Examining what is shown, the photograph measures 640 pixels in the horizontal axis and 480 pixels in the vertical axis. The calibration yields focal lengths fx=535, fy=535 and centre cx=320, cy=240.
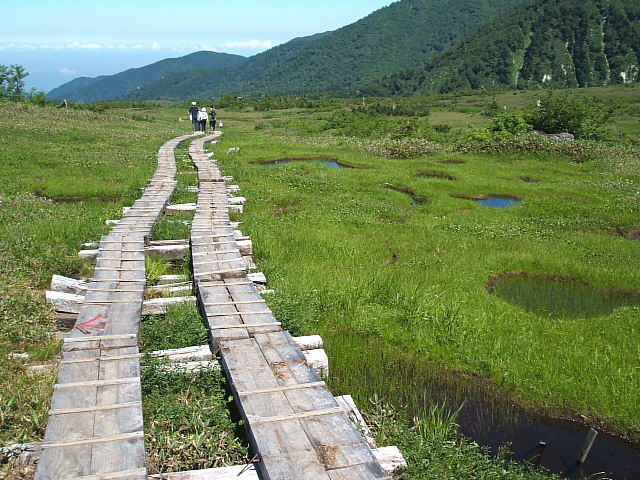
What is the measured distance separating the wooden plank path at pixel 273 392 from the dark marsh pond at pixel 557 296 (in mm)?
5714

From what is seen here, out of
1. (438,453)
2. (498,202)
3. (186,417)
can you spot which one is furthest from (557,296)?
(498,202)

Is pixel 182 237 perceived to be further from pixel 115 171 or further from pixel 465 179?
pixel 465 179

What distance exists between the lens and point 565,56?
185125 millimetres

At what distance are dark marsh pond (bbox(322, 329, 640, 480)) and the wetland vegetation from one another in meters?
0.06

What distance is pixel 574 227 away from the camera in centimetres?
1603

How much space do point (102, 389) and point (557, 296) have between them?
919cm

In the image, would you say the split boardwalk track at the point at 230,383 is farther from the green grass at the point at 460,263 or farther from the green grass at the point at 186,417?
the green grass at the point at 460,263

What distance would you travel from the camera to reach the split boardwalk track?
4.36 m

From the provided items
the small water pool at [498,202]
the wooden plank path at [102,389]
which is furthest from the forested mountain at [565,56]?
the wooden plank path at [102,389]

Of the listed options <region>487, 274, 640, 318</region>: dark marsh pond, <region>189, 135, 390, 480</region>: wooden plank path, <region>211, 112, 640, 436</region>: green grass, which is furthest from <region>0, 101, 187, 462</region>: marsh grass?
<region>487, 274, 640, 318</region>: dark marsh pond

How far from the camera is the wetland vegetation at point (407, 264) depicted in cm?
689

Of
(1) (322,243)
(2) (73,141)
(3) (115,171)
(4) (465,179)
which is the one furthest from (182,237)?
(2) (73,141)

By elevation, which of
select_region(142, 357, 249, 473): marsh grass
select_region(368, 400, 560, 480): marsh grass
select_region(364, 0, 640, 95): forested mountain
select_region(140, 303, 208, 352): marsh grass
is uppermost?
select_region(364, 0, 640, 95): forested mountain

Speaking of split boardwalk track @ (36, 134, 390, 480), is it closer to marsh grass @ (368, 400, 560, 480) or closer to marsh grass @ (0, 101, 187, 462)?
marsh grass @ (0, 101, 187, 462)
